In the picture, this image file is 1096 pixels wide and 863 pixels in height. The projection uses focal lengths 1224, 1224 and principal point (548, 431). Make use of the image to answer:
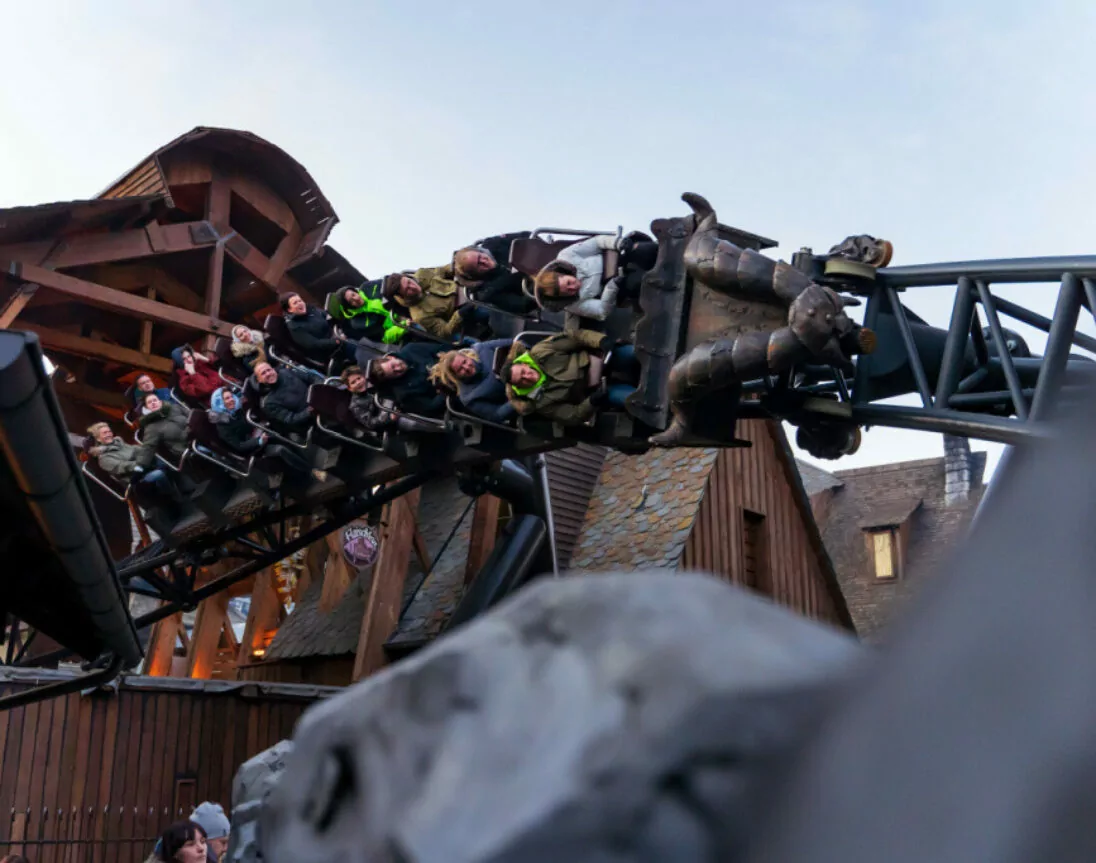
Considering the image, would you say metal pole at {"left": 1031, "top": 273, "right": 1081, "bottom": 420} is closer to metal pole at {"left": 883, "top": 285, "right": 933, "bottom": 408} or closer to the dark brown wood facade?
metal pole at {"left": 883, "top": 285, "right": 933, "bottom": 408}

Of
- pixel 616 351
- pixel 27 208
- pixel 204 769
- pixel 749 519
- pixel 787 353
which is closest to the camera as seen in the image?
pixel 787 353

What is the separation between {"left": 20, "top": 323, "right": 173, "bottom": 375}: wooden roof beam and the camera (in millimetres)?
14484

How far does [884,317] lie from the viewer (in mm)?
5734

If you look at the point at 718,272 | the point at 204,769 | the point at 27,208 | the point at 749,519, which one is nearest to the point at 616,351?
the point at 718,272

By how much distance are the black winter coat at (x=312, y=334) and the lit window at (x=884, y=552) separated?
1260cm

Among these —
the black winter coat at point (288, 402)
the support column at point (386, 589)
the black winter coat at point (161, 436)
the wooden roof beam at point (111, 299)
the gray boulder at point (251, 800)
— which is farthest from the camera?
the wooden roof beam at point (111, 299)

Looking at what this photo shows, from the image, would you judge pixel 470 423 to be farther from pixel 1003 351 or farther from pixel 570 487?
pixel 570 487

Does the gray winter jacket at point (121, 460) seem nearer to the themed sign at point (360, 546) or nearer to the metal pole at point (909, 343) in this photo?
the themed sign at point (360, 546)

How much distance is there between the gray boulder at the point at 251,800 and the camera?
3.12 metres

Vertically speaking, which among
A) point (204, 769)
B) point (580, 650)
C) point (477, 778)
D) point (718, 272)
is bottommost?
point (204, 769)

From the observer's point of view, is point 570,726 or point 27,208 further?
point 27,208

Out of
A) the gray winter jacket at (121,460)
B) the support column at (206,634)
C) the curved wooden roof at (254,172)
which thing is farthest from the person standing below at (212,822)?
the curved wooden roof at (254,172)

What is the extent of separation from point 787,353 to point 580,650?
4.61 meters

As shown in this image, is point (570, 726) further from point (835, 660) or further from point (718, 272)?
point (718, 272)
